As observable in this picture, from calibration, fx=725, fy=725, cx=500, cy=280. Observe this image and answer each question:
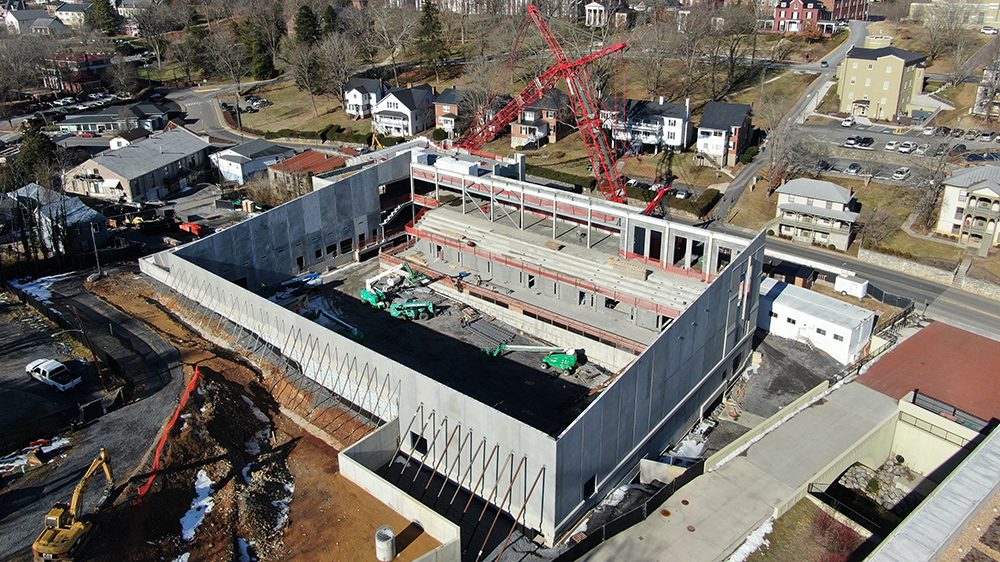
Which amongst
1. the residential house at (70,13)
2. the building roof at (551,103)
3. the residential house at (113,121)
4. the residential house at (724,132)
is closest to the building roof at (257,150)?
the residential house at (113,121)

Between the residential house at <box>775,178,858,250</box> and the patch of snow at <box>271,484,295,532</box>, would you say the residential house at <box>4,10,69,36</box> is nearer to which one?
the residential house at <box>775,178,858,250</box>

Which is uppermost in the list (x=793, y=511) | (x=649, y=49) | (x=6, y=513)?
(x=649, y=49)

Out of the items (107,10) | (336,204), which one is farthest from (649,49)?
(107,10)

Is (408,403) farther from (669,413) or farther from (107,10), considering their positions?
(107,10)

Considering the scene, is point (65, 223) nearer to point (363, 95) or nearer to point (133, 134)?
point (133, 134)

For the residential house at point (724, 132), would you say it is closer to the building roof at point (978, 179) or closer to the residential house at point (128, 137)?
the building roof at point (978, 179)

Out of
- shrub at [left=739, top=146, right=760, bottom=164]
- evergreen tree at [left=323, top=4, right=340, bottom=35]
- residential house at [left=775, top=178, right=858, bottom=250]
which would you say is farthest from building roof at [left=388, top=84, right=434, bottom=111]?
residential house at [left=775, top=178, right=858, bottom=250]

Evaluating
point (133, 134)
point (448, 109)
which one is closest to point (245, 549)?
point (448, 109)
